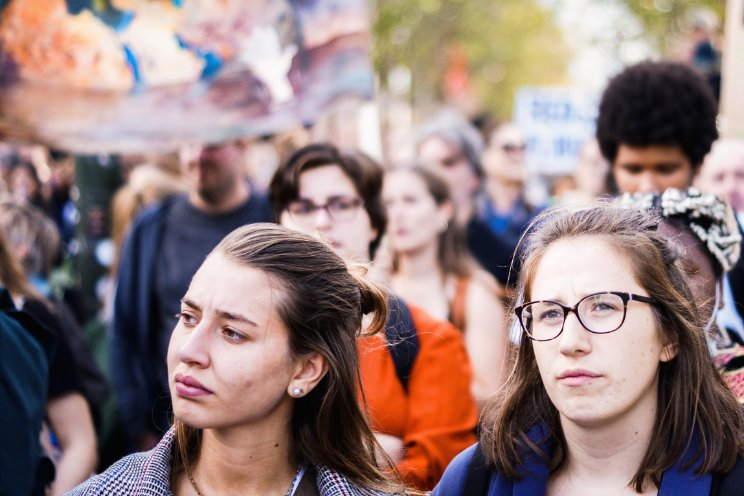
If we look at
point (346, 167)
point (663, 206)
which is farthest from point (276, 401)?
point (346, 167)

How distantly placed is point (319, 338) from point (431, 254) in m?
2.77

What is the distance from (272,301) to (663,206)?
1.31m

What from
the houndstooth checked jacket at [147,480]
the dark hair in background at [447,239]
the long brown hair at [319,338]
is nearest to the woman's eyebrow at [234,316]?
the long brown hair at [319,338]

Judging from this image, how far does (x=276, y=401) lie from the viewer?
114 inches

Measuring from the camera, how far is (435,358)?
12.5 ft

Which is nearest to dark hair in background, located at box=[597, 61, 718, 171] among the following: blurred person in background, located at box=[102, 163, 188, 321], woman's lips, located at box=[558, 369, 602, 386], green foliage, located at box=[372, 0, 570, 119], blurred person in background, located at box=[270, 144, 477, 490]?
blurred person in background, located at box=[270, 144, 477, 490]

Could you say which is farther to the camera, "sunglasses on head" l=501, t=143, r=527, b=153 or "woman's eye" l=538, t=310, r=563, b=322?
"sunglasses on head" l=501, t=143, r=527, b=153

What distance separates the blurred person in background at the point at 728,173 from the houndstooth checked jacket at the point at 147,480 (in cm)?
335

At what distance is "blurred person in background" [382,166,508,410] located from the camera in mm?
5375

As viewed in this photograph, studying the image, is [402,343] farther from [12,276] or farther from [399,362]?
[12,276]

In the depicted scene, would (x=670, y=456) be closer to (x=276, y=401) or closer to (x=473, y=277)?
(x=276, y=401)

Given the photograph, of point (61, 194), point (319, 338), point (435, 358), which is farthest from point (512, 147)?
point (319, 338)

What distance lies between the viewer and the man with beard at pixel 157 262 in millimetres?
5469

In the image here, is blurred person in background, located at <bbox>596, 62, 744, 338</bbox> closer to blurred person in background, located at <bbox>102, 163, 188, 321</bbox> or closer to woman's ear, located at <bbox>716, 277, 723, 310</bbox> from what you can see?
woman's ear, located at <bbox>716, 277, 723, 310</bbox>
